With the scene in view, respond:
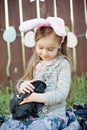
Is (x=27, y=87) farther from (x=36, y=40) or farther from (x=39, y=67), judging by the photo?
(x=36, y=40)

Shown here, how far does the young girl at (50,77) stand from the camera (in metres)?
2.85

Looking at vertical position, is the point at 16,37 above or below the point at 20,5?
below

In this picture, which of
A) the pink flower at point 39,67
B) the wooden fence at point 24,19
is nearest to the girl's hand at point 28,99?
the pink flower at point 39,67

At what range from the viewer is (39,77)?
2.98 metres

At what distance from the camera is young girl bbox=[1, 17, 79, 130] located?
9.34 feet

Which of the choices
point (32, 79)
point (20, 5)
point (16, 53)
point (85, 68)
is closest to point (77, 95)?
point (85, 68)

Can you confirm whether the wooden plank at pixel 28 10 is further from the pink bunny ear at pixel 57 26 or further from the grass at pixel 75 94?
the pink bunny ear at pixel 57 26

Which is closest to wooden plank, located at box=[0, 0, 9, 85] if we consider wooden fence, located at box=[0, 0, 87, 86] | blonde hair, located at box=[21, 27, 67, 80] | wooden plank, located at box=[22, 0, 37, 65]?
wooden fence, located at box=[0, 0, 87, 86]

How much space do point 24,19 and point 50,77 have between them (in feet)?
7.76

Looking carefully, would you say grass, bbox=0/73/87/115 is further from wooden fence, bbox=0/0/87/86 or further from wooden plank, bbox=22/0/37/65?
wooden plank, bbox=22/0/37/65

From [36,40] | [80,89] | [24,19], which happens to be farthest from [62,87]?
[24,19]

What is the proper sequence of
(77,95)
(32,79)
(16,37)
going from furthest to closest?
(16,37), (77,95), (32,79)

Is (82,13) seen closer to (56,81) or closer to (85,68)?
(85,68)

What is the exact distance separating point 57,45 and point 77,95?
2.00 metres
